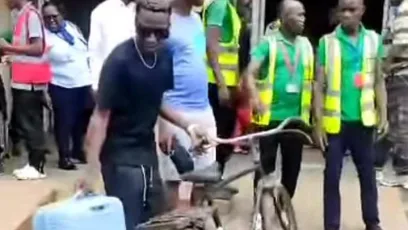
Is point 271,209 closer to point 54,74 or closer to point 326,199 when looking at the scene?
point 326,199

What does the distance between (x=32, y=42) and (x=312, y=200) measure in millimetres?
2897

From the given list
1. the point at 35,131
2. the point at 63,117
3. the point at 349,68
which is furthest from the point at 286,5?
the point at 63,117

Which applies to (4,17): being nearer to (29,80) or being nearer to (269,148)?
(29,80)

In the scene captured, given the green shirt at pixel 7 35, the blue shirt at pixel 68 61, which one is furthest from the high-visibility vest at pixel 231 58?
the green shirt at pixel 7 35

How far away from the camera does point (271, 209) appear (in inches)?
206

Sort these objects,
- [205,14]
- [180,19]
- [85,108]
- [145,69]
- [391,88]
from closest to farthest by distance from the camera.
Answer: [145,69]
[180,19]
[205,14]
[391,88]
[85,108]

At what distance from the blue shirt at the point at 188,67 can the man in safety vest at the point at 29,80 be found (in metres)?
3.35

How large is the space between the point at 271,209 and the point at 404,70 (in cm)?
367

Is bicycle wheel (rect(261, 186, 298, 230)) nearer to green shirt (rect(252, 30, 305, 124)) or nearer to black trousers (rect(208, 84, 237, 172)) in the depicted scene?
green shirt (rect(252, 30, 305, 124))

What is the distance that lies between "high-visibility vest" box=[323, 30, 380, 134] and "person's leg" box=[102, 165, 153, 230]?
2371 mm

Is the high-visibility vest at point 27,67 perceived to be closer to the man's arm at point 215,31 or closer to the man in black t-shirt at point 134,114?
the man's arm at point 215,31

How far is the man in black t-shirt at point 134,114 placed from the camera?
4.55m

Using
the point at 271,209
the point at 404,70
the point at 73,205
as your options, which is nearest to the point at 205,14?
the point at 404,70

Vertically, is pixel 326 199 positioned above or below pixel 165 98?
below
